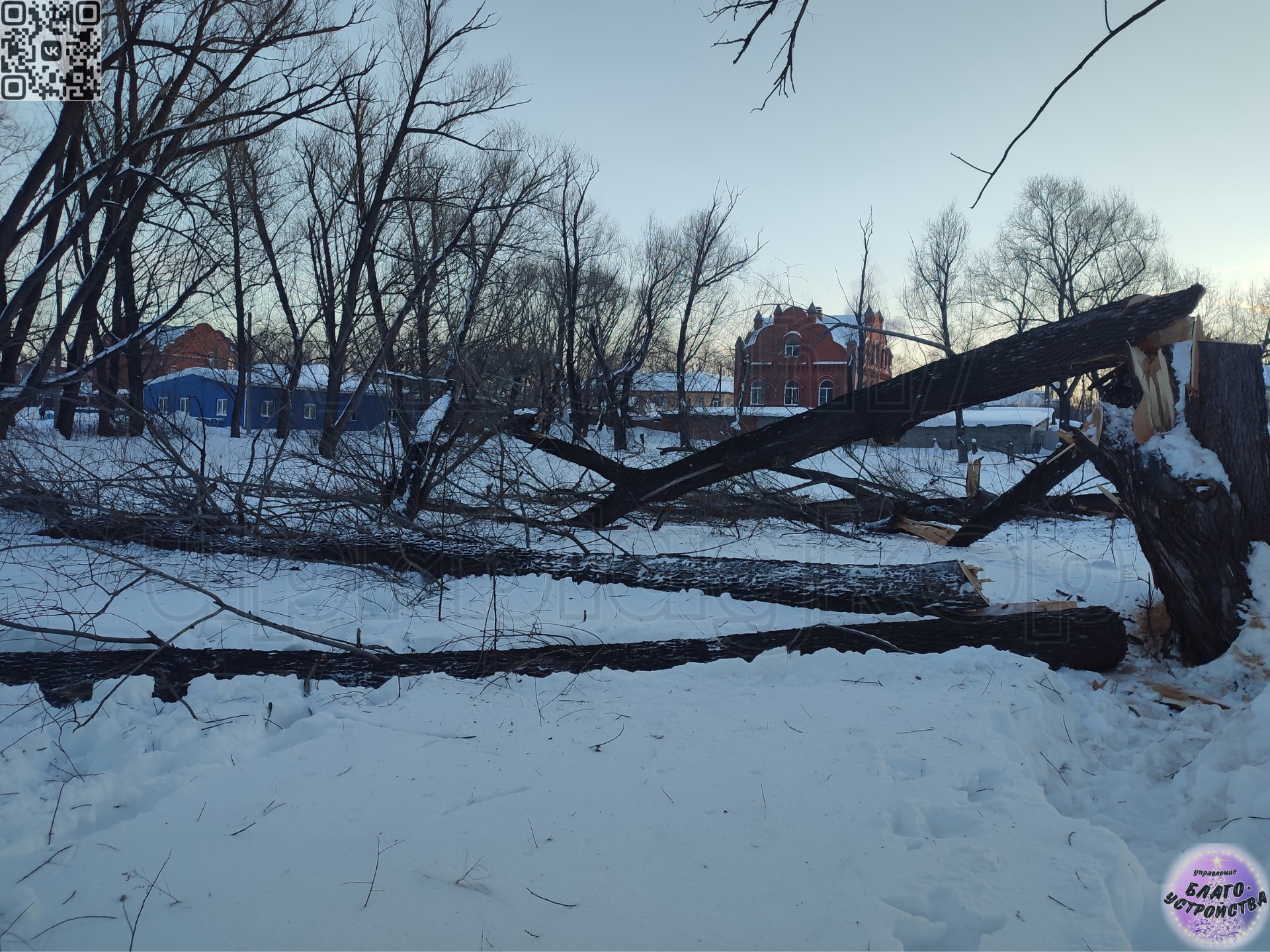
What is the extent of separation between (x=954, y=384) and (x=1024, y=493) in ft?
7.91

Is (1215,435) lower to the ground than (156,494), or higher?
higher

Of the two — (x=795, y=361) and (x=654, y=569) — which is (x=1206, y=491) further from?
(x=795, y=361)

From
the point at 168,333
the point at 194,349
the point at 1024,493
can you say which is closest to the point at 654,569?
the point at 1024,493

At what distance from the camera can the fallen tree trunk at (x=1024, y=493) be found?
19.7 ft

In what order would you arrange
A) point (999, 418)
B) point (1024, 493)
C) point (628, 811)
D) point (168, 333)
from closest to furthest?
point (628, 811) → point (1024, 493) → point (168, 333) → point (999, 418)

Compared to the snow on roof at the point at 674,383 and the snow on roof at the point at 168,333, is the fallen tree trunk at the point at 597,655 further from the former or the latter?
the snow on roof at the point at 674,383

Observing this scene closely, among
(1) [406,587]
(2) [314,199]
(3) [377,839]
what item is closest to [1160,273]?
(2) [314,199]

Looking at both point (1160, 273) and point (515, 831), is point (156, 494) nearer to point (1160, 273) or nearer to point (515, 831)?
point (515, 831)

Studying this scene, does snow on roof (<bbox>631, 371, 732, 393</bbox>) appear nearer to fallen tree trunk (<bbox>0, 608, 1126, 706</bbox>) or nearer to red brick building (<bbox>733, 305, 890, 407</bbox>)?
red brick building (<bbox>733, 305, 890, 407</bbox>)

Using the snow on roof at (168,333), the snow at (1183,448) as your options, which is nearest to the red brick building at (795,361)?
the snow on roof at (168,333)

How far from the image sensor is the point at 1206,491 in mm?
3512

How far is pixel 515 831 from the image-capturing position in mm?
2201

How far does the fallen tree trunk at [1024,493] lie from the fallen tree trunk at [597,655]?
2512 millimetres

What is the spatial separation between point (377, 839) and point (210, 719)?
3.86 feet
